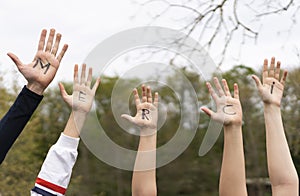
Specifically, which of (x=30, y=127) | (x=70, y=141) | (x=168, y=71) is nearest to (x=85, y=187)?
(x=30, y=127)

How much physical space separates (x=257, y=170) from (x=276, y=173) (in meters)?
13.7

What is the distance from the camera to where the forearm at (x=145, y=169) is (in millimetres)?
2494

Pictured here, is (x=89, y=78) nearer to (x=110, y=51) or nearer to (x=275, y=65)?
(x=110, y=51)

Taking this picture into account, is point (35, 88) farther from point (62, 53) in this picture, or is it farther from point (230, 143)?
point (230, 143)

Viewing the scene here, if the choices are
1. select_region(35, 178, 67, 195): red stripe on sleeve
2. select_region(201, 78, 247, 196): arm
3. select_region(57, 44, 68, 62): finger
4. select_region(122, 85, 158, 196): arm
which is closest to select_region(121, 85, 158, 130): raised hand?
select_region(122, 85, 158, 196): arm

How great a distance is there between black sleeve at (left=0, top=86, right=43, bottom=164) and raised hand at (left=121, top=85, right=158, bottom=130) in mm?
622

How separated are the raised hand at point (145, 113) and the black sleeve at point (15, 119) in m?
0.62

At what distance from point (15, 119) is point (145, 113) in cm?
80

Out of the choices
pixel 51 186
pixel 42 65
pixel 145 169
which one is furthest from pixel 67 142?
pixel 145 169

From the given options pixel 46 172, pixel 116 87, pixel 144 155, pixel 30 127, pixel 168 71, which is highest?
pixel 30 127

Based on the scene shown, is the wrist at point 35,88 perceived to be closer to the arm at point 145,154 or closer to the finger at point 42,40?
the finger at point 42,40

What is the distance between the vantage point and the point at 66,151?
6.45 feet

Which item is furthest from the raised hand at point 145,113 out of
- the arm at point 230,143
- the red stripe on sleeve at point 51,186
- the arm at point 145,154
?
the red stripe on sleeve at point 51,186

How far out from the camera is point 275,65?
8.36 feet
